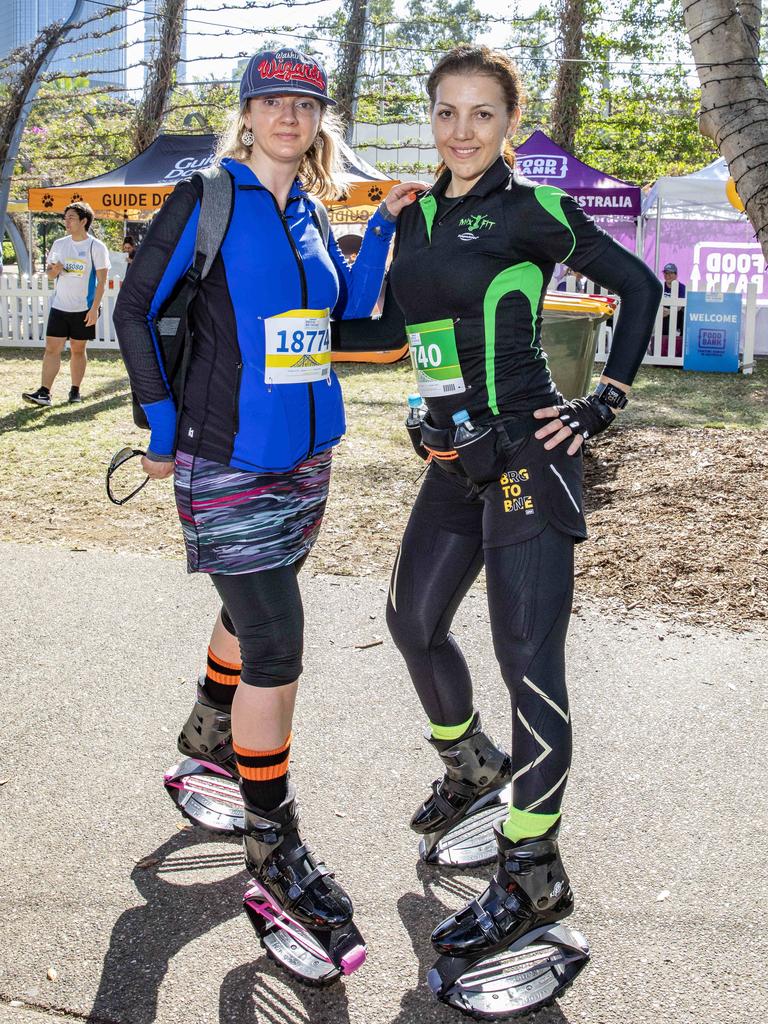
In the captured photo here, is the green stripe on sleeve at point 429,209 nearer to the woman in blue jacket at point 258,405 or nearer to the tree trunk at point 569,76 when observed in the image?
the woman in blue jacket at point 258,405

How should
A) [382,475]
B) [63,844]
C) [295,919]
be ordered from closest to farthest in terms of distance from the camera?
[295,919] → [63,844] → [382,475]

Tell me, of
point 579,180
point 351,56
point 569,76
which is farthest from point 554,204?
point 351,56

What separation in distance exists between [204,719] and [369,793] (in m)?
0.61

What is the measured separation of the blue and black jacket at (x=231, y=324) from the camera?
8.84 ft

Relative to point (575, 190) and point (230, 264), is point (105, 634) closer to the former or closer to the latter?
point (230, 264)

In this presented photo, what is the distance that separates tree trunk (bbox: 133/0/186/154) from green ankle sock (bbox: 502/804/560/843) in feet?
78.5

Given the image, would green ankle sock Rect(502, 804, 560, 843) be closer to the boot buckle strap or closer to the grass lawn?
the boot buckle strap

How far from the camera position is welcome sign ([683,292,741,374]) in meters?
14.5

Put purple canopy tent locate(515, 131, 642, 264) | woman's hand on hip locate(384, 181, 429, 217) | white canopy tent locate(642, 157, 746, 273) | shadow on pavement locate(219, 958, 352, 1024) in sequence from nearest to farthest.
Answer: shadow on pavement locate(219, 958, 352, 1024) < woman's hand on hip locate(384, 181, 429, 217) < purple canopy tent locate(515, 131, 642, 264) < white canopy tent locate(642, 157, 746, 273)

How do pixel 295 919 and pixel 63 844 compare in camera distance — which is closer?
pixel 295 919

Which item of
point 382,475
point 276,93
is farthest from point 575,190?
point 276,93

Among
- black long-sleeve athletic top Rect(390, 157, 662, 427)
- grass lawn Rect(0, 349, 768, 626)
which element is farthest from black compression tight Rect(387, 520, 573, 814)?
grass lawn Rect(0, 349, 768, 626)

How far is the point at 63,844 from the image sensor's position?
3137 mm

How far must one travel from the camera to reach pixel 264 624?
2.76 metres
